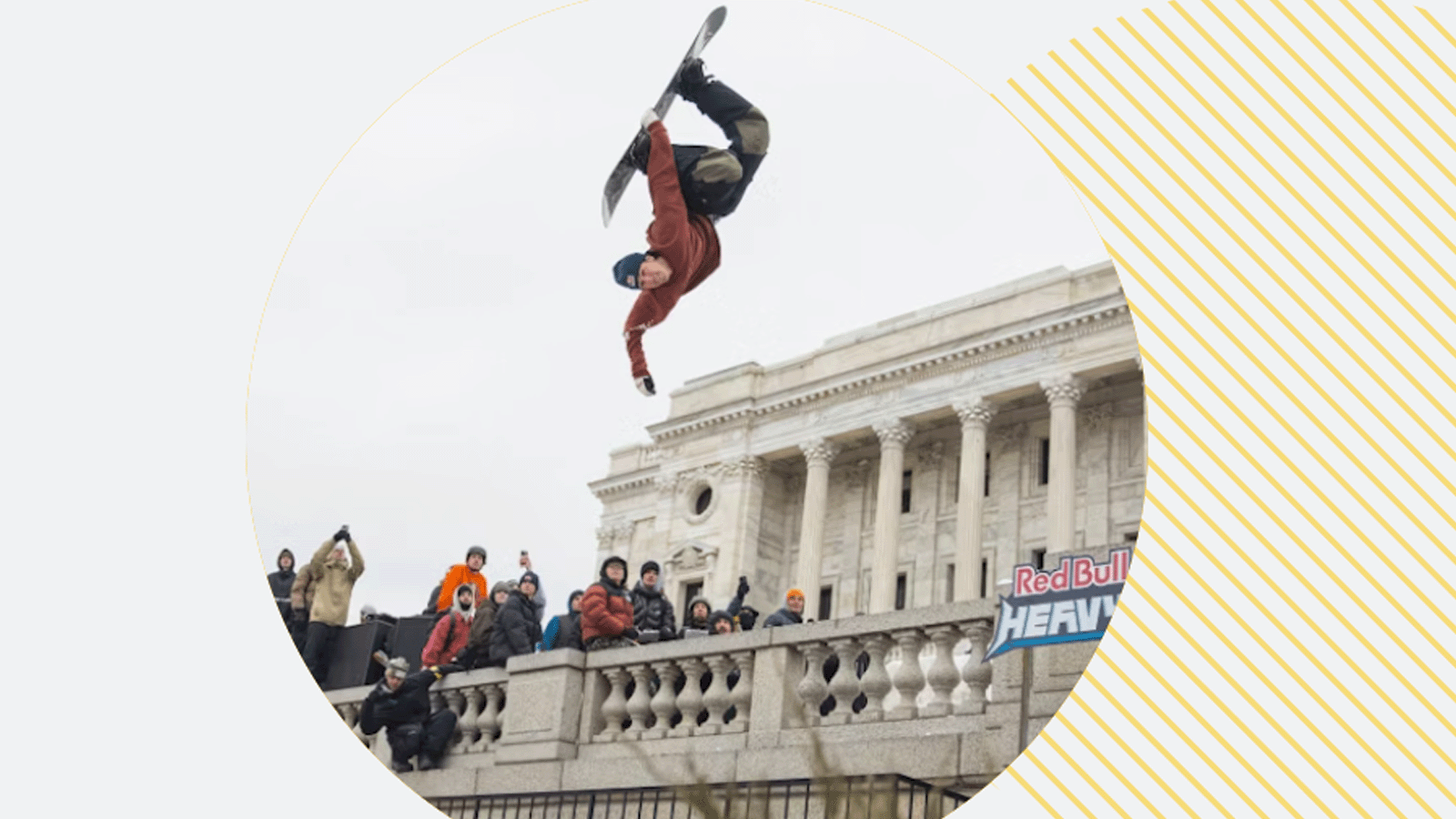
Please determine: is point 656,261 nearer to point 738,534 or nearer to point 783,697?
point 783,697

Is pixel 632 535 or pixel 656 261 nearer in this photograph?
pixel 656 261

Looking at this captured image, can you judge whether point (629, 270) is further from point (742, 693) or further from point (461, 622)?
point (461, 622)

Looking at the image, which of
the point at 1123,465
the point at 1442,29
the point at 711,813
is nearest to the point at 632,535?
the point at 711,813

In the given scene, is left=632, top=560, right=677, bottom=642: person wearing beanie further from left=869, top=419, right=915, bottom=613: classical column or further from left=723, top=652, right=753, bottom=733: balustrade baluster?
left=869, top=419, right=915, bottom=613: classical column

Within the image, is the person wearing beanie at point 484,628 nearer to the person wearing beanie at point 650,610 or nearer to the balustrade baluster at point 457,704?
the balustrade baluster at point 457,704

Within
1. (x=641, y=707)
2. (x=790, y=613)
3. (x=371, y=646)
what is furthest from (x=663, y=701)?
(x=371, y=646)

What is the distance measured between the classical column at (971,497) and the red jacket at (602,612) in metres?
20.9

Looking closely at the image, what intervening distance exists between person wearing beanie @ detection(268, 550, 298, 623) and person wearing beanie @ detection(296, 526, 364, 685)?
0.46 feet

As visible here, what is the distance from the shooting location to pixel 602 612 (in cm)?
909

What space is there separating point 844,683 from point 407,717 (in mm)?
3226

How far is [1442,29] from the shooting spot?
6730 millimetres

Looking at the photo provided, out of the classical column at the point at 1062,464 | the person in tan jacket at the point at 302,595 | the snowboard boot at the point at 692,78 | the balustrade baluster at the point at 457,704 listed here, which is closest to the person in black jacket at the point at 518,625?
the balustrade baluster at the point at 457,704

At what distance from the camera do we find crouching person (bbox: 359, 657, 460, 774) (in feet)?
29.9

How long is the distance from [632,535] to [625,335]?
8.47 feet
